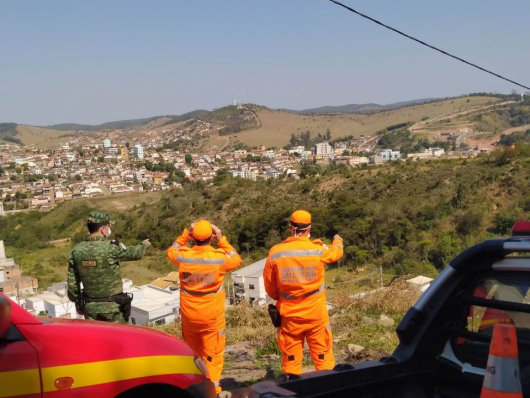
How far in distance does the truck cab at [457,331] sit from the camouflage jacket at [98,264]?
2495 mm

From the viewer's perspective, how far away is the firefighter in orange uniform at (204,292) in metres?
4.00

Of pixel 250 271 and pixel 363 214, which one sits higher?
pixel 250 271

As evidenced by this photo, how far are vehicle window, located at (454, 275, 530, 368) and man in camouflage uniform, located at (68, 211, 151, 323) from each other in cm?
265

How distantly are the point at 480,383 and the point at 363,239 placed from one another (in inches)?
1013

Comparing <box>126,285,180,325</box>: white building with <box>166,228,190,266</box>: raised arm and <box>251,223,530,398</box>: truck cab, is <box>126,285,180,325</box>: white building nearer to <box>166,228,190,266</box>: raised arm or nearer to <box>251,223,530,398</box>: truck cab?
<box>166,228,190,266</box>: raised arm

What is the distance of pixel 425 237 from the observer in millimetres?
25297

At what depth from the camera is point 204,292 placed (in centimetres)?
404

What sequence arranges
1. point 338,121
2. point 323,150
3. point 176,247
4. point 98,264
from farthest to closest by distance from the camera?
point 338,121 → point 323,150 → point 176,247 → point 98,264

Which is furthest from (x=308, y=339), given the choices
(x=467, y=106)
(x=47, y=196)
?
(x=467, y=106)

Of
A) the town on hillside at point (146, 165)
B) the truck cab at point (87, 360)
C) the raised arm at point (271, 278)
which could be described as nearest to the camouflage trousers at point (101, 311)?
the raised arm at point (271, 278)

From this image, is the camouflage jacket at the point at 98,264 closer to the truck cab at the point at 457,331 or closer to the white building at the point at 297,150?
the truck cab at the point at 457,331

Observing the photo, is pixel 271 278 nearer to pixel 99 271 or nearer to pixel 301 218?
pixel 301 218

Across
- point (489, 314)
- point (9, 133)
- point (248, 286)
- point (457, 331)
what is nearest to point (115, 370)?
point (457, 331)

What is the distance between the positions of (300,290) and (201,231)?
894 mm
